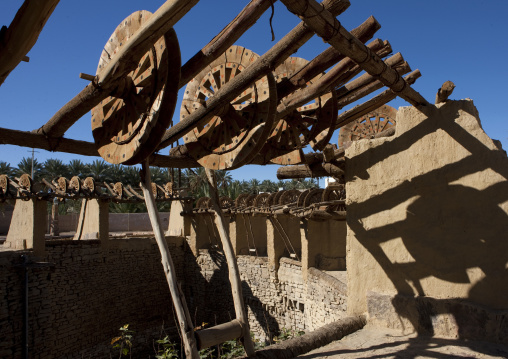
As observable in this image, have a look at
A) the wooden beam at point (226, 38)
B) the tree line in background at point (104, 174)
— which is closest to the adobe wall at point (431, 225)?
the wooden beam at point (226, 38)

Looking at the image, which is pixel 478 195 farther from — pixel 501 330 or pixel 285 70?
pixel 285 70

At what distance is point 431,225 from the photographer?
521cm

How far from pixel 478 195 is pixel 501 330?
1535 mm

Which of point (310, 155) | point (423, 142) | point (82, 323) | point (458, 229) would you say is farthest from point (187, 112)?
point (82, 323)

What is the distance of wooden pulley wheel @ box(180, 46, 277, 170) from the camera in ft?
15.3

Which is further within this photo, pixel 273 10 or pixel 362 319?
pixel 362 319

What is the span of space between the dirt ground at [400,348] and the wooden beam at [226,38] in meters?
3.48

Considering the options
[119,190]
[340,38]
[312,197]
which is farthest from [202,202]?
[340,38]

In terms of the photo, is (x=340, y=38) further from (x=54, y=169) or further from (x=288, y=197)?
(x=54, y=169)

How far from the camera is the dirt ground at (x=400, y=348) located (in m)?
4.39

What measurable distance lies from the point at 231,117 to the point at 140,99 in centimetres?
139

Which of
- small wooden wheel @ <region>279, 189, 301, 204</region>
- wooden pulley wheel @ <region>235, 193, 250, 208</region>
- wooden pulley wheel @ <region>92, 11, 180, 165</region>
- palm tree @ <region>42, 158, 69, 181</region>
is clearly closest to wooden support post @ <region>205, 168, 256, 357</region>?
wooden pulley wheel @ <region>92, 11, 180, 165</region>

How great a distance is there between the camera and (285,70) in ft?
19.1

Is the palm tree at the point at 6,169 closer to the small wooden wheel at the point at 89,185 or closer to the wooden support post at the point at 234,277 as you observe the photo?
the small wooden wheel at the point at 89,185
